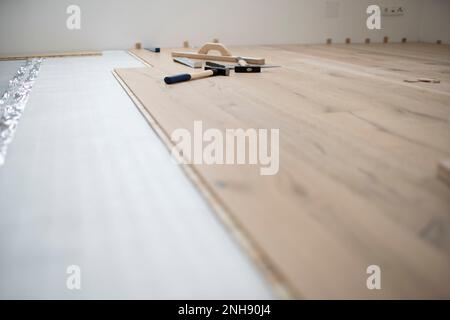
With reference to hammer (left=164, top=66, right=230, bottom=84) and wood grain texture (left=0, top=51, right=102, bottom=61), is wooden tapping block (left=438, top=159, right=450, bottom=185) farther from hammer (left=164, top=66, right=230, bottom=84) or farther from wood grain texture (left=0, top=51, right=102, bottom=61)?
wood grain texture (left=0, top=51, right=102, bottom=61)

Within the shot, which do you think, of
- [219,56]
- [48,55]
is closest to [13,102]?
[219,56]

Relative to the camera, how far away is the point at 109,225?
667mm

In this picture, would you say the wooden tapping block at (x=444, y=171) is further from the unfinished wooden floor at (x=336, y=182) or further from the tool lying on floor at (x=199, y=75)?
the tool lying on floor at (x=199, y=75)

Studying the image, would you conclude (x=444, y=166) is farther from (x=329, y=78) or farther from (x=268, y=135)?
(x=329, y=78)

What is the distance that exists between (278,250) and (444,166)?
0.44 metres

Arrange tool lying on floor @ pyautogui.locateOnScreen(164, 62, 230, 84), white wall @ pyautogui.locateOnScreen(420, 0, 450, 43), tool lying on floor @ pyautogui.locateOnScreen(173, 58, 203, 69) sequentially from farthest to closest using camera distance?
white wall @ pyautogui.locateOnScreen(420, 0, 450, 43) → tool lying on floor @ pyautogui.locateOnScreen(173, 58, 203, 69) → tool lying on floor @ pyautogui.locateOnScreen(164, 62, 230, 84)

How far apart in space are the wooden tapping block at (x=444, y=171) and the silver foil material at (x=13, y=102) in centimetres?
96

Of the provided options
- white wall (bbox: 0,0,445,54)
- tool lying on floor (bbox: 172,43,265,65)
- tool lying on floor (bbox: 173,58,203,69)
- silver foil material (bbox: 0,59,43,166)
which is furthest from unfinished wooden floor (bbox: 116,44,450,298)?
white wall (bbox: 0,0,445,54)

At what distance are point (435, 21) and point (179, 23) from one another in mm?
3031

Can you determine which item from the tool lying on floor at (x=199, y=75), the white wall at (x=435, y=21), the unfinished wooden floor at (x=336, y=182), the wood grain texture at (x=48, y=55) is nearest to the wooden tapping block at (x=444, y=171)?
the unfinished wooden floor at (x=336, y=182)

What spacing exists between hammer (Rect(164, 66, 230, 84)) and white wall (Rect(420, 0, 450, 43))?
361 centimetres

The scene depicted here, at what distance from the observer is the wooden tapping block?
2.56ft

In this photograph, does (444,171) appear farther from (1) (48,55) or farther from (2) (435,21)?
(2) (435,21)

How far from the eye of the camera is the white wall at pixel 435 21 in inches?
176
